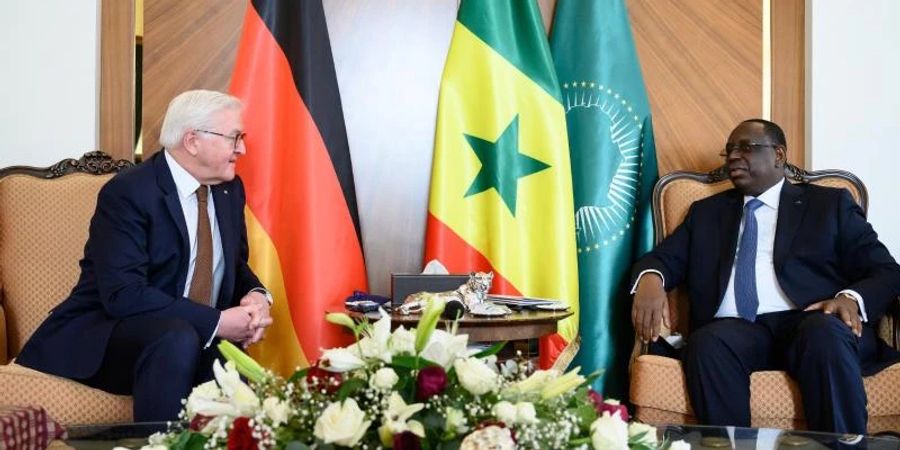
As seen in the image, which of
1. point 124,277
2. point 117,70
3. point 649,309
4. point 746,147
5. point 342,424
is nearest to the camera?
point 342,424

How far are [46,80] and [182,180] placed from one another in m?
1.01

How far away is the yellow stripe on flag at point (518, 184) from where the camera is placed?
12.3ft

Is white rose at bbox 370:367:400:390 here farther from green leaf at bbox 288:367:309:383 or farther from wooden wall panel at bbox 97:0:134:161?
wooden wall panel at bbox 97:0:134:161

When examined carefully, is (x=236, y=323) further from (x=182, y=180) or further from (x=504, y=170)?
(x=504, y=170)

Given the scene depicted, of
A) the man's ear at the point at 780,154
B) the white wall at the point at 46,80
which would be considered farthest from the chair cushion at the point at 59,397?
the man's ear at the point at 780,154

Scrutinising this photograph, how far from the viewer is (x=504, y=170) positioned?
12.3ft

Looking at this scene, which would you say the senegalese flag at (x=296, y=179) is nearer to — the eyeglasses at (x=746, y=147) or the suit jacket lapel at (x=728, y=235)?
the suit jacket lapel at (x=728, y=235)

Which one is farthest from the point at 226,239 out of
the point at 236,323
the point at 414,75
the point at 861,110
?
the point at 861,110

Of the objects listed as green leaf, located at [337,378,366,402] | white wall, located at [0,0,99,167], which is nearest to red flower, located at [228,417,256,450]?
green leaf, located at [337,378,366,402]

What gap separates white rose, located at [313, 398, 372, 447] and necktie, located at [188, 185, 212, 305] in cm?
197

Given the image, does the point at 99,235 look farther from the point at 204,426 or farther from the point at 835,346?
the point at 835,346

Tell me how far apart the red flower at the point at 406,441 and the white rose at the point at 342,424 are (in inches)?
1.5

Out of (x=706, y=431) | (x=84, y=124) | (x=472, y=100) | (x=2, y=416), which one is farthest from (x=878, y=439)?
(x=84, y=124)

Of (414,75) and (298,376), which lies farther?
(414,75)
